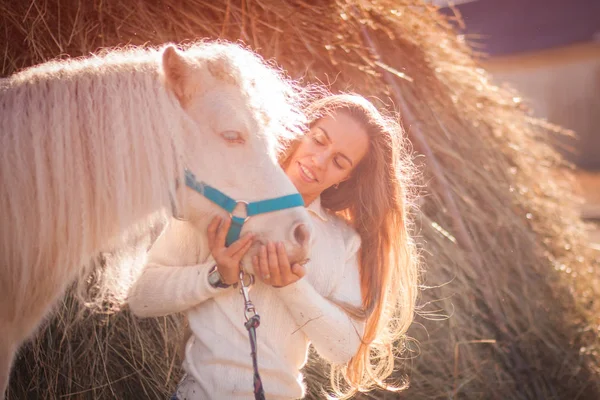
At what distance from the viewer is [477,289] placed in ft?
10.5

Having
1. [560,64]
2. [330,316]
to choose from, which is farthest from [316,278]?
[560,64]

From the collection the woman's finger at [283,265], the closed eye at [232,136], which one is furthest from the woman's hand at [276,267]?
the closed eye at [232,136]

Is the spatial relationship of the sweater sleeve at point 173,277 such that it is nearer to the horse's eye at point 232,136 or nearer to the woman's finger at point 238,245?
the woman's finger at point 238,245

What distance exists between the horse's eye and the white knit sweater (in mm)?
334

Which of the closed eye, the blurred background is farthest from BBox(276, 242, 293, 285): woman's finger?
the blurred background

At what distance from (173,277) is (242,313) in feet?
0.72

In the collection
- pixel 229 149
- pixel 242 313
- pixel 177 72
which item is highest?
Answer: pixel 177 72

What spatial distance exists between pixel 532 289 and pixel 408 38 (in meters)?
1.61

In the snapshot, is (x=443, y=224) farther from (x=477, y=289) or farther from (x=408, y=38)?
(x=408, y=38)

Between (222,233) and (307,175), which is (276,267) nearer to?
(222,233)

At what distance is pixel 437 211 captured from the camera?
127 inches

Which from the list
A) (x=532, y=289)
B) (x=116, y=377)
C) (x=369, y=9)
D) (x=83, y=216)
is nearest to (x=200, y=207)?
(x=83, y=216)

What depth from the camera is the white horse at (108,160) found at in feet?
4.89

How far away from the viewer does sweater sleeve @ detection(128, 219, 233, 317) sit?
5.33 ft
